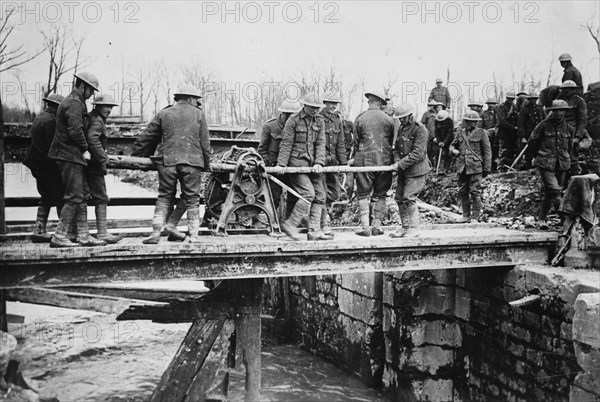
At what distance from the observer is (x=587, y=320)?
17.2ft

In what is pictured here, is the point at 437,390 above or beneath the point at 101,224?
beneath

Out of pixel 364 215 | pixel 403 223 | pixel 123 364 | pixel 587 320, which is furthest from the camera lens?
pixel 123 364

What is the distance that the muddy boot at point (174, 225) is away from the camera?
6.02 m

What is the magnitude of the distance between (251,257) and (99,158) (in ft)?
5.94

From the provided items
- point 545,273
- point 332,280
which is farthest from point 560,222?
point 332,280

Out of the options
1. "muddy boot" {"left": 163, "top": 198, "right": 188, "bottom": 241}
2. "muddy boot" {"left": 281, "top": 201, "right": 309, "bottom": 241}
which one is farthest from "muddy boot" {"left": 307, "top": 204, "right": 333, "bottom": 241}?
"muddy boot" {"left": 163, "top": 198, "right": 188, "bottom": 241}

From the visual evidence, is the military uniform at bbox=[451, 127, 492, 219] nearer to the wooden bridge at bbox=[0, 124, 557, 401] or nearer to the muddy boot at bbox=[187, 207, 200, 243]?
the wooden bridge at bbox=[0, 124, 557, 401]

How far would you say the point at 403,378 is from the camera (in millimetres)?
8016

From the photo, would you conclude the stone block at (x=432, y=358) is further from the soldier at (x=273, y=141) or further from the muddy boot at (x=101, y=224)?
the muddy boot at (x=101, y=224)

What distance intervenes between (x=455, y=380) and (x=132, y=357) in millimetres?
5993

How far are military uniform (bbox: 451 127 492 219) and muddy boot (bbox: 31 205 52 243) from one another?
6096 millimetres

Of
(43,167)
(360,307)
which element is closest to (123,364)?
(360,307)

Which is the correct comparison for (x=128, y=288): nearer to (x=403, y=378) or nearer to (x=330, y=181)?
→ (x=330, y=181)

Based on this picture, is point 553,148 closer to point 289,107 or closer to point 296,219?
point 289,107
